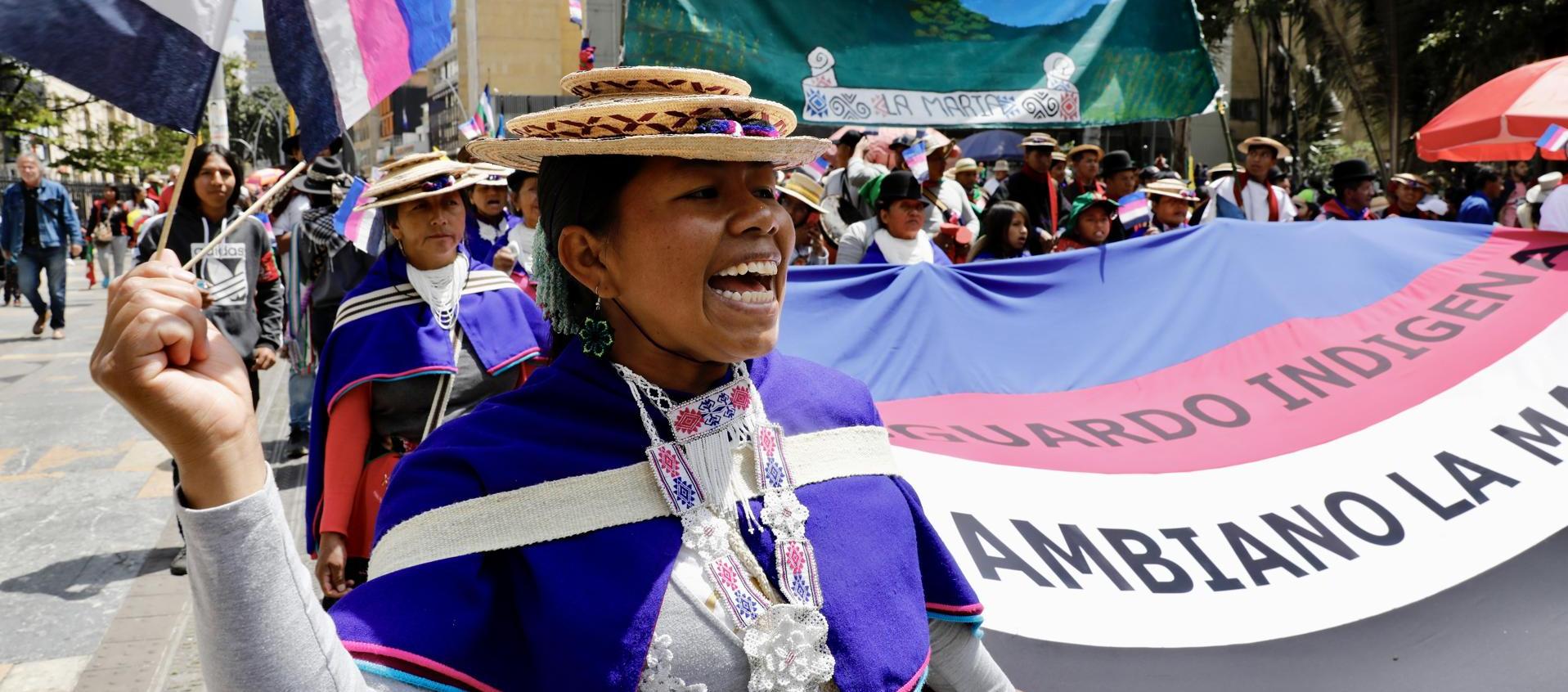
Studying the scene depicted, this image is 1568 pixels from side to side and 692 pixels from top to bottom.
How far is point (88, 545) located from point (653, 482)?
5565 millimetres

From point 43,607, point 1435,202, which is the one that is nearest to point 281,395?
point 43,607

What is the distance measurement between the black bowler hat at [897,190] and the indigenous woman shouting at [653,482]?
5.27 meters

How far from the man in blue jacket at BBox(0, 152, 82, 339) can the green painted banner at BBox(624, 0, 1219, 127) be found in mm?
11658

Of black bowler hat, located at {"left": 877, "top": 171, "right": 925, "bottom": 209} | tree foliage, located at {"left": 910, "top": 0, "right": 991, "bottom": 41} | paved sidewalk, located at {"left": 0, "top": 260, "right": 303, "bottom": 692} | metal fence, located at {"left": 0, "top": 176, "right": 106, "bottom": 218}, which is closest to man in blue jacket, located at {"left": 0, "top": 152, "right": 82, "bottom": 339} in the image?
paved sidewalk, located at {"left": 0, "top": 260, "right": 303, "bottom": 692}

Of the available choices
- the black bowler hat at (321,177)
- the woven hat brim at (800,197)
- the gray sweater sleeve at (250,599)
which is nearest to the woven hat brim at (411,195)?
the gray sweater sleeve at (250,599)

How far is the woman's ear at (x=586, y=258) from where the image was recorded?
179cm

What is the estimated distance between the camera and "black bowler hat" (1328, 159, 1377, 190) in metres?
10.1

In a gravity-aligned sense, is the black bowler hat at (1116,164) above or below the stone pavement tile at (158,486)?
above

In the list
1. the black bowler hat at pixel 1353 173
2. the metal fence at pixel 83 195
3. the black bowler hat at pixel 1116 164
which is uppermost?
the metal fence at pixel 83 195

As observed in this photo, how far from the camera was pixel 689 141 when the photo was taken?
1669 millimetres

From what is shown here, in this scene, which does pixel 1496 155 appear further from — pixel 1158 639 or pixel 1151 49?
pixel 1158 639

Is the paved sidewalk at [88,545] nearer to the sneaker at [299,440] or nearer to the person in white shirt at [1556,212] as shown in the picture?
the sneaker at [299,440]

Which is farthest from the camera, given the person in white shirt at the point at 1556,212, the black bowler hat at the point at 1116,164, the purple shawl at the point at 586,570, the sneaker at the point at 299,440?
the person in white shirt at the point at 1556,212

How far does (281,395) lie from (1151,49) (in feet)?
26.3
